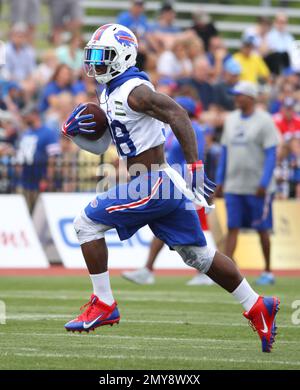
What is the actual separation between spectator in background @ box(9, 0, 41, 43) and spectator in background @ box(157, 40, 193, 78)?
2446 millimetres

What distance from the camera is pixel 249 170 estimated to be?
1358cm

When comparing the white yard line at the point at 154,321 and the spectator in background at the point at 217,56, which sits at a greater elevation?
the spectator in background at the point at 217,56

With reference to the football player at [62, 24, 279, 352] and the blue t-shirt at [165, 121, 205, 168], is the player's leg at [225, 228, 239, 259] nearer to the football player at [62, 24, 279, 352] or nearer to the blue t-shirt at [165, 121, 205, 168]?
the blue t-shirt at [165, 121, 205, 168]

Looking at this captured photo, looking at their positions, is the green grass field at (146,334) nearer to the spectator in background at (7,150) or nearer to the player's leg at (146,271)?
the player's leg at (146,271)

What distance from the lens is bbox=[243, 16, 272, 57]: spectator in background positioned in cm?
2145

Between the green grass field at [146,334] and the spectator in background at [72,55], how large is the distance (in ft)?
25.3

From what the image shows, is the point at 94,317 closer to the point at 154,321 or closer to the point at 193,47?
the point at 154,321

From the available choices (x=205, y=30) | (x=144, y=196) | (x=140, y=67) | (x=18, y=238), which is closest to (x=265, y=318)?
(x=144, y=196)

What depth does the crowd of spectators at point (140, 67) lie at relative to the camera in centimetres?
1630

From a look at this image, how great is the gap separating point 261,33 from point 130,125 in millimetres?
14480

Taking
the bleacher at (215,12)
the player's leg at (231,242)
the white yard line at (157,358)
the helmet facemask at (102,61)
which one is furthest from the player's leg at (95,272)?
the bleacher at (215,12)

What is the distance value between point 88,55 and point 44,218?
7.86 meters

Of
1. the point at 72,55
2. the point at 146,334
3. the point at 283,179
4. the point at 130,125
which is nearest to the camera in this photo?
the point at 130,125
